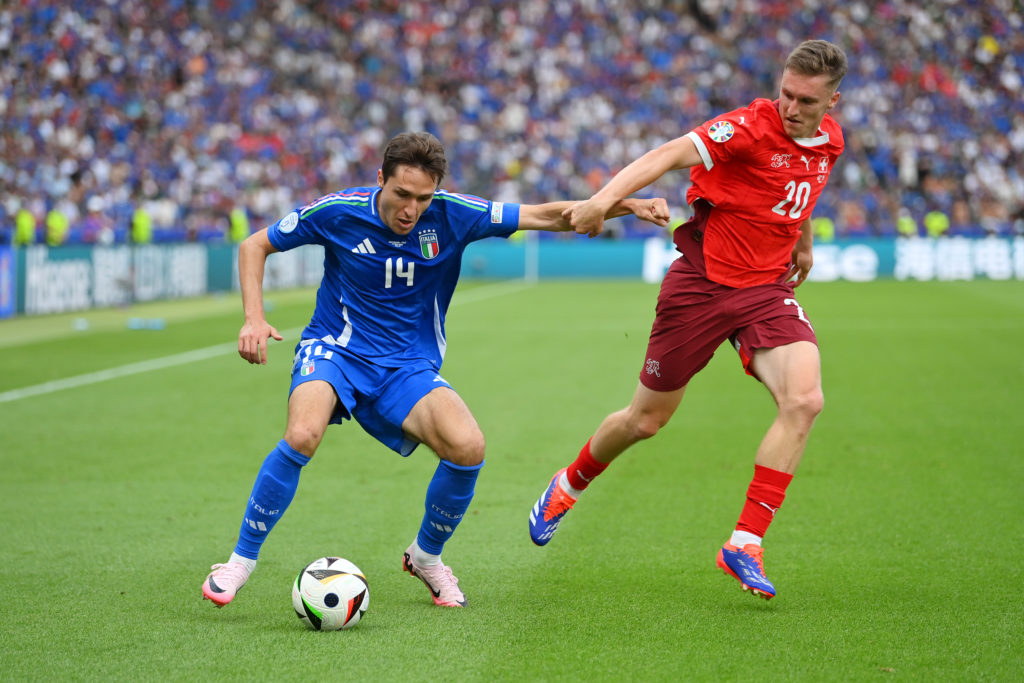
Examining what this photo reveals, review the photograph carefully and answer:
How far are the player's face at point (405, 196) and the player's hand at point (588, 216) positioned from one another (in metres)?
0.60

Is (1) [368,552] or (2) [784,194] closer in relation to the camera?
(2) [784,194]

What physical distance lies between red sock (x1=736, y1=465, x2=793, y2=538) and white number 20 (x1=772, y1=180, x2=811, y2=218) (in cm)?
118

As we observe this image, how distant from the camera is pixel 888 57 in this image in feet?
122

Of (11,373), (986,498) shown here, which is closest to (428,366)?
(986,498)

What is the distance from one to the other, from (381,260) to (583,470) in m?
1.45

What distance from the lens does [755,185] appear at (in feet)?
17.0

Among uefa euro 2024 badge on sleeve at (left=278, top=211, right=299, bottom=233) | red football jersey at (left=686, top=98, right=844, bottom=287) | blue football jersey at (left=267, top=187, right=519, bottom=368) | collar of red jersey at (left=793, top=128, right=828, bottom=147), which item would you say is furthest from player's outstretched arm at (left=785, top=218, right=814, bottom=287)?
uefa euro 2024 badge on sleeve at (left=278, top=211, right=299, bottom=233)

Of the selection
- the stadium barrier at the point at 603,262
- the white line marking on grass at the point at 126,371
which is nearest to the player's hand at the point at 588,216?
the white line marking on grass at the point at 126,371

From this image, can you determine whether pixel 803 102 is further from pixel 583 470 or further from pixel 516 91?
pixel 516 91

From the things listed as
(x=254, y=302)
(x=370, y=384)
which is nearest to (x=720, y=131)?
(x=370, y=384)

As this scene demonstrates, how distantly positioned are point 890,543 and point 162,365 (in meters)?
9.88

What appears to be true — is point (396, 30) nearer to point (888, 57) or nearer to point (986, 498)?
point (888, 57)

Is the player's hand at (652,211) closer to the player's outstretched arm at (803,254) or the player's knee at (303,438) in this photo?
the player's outstretched arm at (803,254)

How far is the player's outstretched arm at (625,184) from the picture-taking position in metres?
4.88
